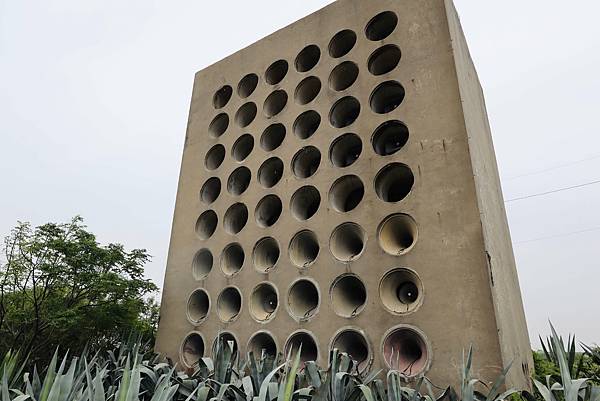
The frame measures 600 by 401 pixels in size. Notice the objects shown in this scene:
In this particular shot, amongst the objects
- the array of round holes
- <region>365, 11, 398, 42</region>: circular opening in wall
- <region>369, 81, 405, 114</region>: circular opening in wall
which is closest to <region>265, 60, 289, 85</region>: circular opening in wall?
the array of round holes

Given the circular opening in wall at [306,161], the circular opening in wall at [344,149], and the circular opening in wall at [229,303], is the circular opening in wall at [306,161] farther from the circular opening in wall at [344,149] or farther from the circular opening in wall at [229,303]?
the circular opening in wall at [229,303]

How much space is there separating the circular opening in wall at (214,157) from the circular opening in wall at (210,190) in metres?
0.58

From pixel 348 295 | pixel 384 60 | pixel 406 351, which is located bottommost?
pixel 406 351

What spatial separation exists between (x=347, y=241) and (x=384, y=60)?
4.83m

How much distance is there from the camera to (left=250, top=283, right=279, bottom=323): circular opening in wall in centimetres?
985

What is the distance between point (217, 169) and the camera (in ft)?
42.0

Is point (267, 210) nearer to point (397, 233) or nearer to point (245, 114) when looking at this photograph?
point (245, 114)

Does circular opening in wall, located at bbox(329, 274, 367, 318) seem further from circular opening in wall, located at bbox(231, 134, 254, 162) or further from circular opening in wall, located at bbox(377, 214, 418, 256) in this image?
circular opening in wall, located at bbox(231, 134, 254, 162)

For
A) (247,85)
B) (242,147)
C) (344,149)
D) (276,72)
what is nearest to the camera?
(344,149)

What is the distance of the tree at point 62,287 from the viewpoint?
11.8 m

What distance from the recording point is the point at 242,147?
12.8m

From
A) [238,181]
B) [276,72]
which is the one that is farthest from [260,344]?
[276,72]

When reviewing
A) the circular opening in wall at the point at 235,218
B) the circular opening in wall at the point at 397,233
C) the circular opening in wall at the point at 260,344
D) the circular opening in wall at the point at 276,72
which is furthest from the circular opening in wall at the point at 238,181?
the circular opening in wall at the point at 397,233

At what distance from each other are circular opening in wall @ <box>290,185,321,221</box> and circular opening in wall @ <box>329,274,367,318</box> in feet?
6.68
